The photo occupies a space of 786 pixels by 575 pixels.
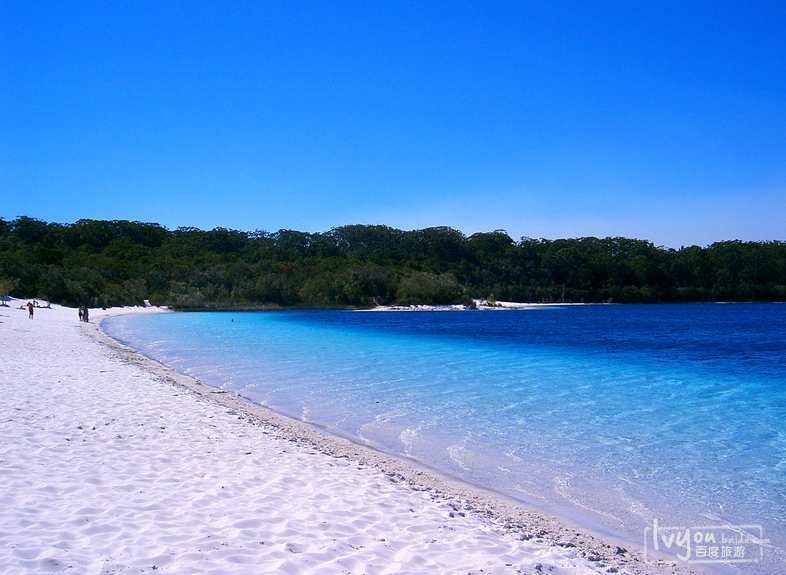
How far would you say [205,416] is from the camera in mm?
8836

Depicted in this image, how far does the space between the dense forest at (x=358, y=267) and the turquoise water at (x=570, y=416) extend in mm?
49010

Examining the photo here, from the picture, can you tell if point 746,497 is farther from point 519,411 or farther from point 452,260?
point 452,260

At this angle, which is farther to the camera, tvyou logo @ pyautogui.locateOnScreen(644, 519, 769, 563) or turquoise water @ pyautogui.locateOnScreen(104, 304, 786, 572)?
turquoise water @ pyautogui.locateOnScreen(104, 304, 786, 572)

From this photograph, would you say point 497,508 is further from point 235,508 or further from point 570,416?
point 570,416

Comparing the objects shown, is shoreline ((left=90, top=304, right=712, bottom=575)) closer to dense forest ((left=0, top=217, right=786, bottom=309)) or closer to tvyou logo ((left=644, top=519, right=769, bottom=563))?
tvyou logo ((left=644, top=519, right=769, bottom=563))

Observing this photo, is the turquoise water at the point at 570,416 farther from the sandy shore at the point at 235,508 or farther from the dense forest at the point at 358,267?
the dense forest at the point at 358,267

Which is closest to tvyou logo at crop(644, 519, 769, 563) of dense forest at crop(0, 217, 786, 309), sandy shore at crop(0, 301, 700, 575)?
sandy shore at crop(0, 301, 700, 575)

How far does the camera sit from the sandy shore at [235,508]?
3.66m

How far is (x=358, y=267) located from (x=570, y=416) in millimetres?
72453

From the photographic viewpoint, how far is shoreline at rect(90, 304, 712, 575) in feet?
14.7

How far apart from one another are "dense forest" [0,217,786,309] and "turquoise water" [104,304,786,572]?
4901cm

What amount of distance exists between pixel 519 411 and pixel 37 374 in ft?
35.1

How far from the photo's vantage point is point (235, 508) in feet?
15.3

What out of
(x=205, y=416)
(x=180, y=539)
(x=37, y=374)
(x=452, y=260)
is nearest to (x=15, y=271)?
(x=37, y=374)
